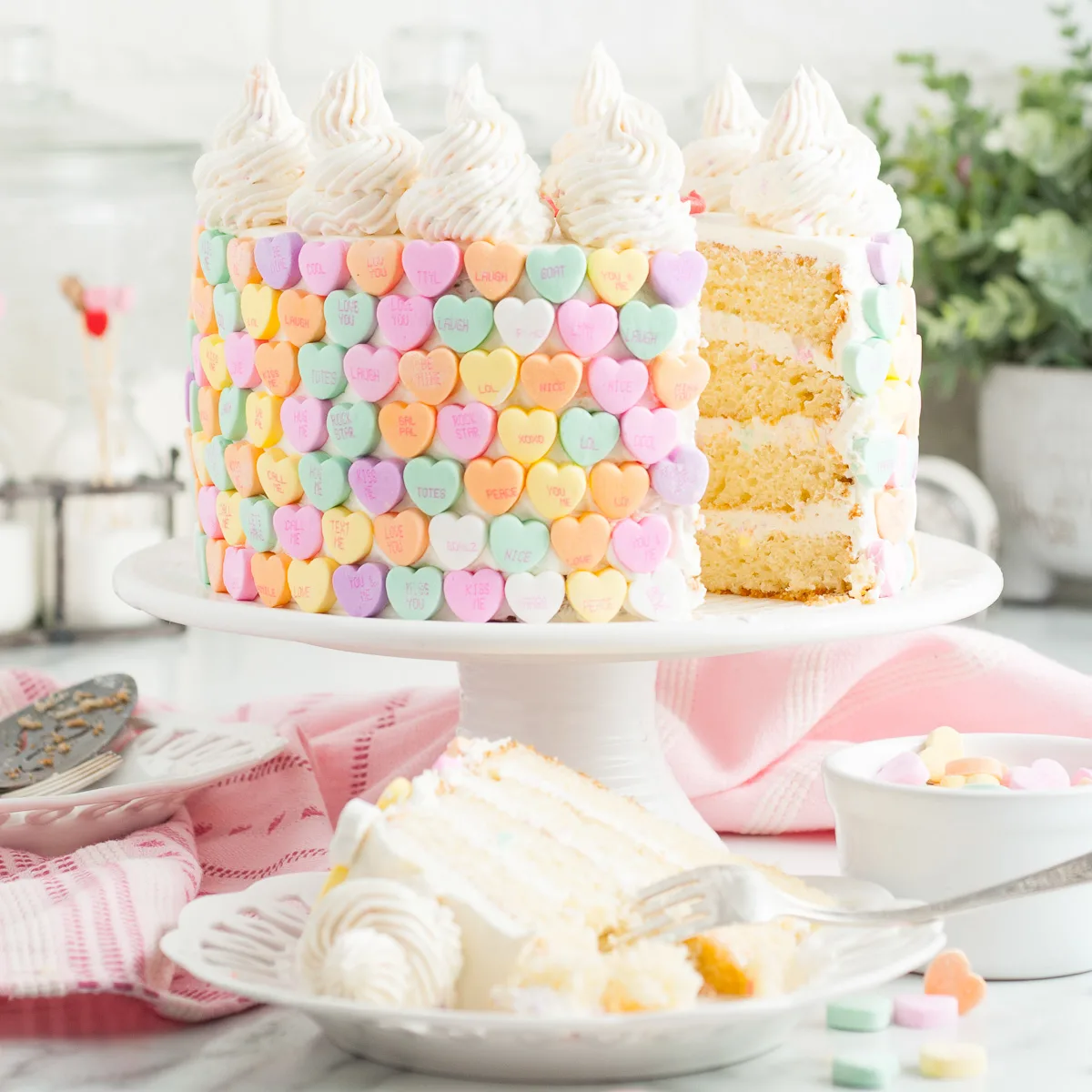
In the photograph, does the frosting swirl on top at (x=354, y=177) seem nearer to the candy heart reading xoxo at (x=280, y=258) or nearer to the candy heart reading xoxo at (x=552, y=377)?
the candy heart reading xoxo at (x=280, y=258)

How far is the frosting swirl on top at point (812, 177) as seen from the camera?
1.69 meters

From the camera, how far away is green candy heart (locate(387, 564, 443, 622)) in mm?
1525

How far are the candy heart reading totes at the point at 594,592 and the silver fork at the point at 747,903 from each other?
335 millimetres

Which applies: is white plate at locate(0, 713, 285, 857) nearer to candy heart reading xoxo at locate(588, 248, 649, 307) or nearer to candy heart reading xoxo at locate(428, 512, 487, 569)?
candy heart reading xoxo at locate(428, 512, 487, 569)

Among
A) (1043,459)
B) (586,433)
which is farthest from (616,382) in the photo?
(1043,459)

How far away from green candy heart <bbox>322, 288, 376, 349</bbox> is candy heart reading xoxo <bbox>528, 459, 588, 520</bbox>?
0.62ft

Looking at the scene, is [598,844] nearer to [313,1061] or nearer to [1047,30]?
[313,1061]

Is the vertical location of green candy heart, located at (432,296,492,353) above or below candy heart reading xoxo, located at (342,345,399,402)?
above

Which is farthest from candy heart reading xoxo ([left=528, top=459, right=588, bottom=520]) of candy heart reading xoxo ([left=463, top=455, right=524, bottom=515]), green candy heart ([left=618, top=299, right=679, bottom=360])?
green candy heart ([left=618, top=299, right=679, bottom=360])

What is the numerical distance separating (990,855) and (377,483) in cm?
58

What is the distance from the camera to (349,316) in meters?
1.54

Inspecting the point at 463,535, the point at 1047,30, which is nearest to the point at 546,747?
the point at 463,535

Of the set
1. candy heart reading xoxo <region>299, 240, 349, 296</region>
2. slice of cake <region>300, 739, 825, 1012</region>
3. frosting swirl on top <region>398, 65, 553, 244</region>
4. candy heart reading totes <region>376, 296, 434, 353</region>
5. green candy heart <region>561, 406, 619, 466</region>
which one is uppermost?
frosting swirl on top <region>398, 65, 553, 244</region>

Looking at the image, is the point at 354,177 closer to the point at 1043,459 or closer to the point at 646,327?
the point at 646,327
